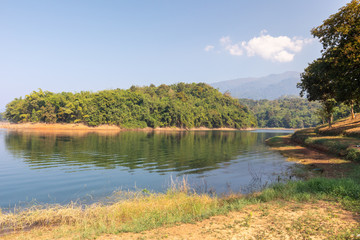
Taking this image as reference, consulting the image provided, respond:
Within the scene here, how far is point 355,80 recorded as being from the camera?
19.8 m

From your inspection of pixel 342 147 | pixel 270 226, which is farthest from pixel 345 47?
pixel 270 226

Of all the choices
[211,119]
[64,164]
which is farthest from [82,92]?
[64,164]

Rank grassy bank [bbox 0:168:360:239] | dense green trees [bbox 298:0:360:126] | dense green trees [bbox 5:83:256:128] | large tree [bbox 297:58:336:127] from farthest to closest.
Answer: dense green trees [bbox 5:83:256:128]
large tree [bbox 297:58:336:127]
dense green trees [bbox 298:0:360:126]
grassy bank [bbox 0:168:360:239]

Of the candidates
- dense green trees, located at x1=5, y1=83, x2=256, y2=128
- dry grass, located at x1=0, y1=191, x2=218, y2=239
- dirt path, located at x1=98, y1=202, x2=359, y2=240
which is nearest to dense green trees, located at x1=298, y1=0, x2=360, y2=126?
dirt path, located at x1=98, y1=202, x2=359, y2=240

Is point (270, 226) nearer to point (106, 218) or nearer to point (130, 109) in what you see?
point (106, 218)

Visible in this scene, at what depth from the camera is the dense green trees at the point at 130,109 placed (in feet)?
327

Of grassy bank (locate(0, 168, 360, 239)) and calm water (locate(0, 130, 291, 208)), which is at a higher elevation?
grassy bank (locate(0, 168, 360, 239))

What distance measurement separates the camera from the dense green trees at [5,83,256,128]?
99.6 metres

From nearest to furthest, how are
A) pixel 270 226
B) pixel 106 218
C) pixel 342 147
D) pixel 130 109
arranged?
pixel 270 226
pixel 106 218
pixel 342 147
pixel 130 109

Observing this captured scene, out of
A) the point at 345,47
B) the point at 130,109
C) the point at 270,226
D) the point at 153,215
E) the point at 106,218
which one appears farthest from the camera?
the point at 130,109

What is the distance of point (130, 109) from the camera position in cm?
12056

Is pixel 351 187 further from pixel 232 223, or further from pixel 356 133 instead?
pixel 356 133

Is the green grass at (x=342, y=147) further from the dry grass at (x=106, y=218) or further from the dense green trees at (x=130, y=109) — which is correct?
the dense green trees at (x=130, y=109)

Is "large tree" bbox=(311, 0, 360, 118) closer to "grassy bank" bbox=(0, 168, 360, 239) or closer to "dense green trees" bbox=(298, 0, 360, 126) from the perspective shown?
"dense green trees" bbox=(298, 0, 360, 126)
